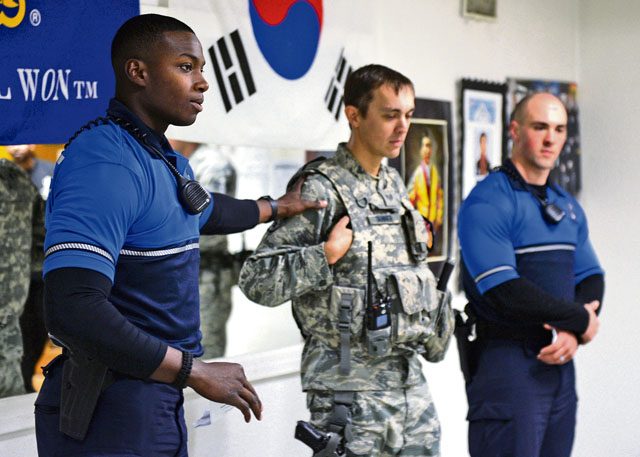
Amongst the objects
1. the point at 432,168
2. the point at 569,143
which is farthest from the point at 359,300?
the point at 569,143

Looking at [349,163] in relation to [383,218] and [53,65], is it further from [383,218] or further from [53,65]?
[53,65]

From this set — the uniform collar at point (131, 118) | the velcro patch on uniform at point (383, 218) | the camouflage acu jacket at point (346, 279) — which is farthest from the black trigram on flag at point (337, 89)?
the uniform collar at point (131, 118)

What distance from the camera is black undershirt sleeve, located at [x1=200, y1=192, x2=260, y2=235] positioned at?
2.21 metres

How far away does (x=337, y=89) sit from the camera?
3.40m

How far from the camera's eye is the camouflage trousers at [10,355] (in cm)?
251

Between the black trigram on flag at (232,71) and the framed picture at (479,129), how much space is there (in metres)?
1.42

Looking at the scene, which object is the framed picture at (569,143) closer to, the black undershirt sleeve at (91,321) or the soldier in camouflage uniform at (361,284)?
the soldier in camouflage uniform at (361,284)

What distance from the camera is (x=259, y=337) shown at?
3270 mm

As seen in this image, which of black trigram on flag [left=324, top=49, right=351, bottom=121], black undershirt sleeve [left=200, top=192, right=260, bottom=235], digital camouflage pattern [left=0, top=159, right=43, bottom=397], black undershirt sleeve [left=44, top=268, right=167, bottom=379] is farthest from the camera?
black trigram on flag [left=324, top=49, right=351, bottom=121]

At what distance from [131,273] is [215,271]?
144 centimetres

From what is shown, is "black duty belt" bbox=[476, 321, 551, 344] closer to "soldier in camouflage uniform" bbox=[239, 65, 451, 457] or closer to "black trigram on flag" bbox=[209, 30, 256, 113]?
"soldier in camouflage uniform" bbox=[239, 65, 451, 457]

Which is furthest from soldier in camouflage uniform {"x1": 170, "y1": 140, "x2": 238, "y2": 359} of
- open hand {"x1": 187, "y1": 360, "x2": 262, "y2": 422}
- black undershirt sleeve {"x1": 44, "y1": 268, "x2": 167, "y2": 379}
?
black undershirt sleeve {"x1": 44, "y1": 268, "x2": 167, "y2": 379}

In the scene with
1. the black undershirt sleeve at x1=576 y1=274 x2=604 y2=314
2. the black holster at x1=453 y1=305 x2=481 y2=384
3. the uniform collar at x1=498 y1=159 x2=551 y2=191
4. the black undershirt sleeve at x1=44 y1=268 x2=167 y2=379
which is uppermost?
the uniform collar at x1=498 y1=159 x2=551 y2=191

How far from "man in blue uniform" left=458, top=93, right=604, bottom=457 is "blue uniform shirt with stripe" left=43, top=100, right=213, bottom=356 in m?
1.27
